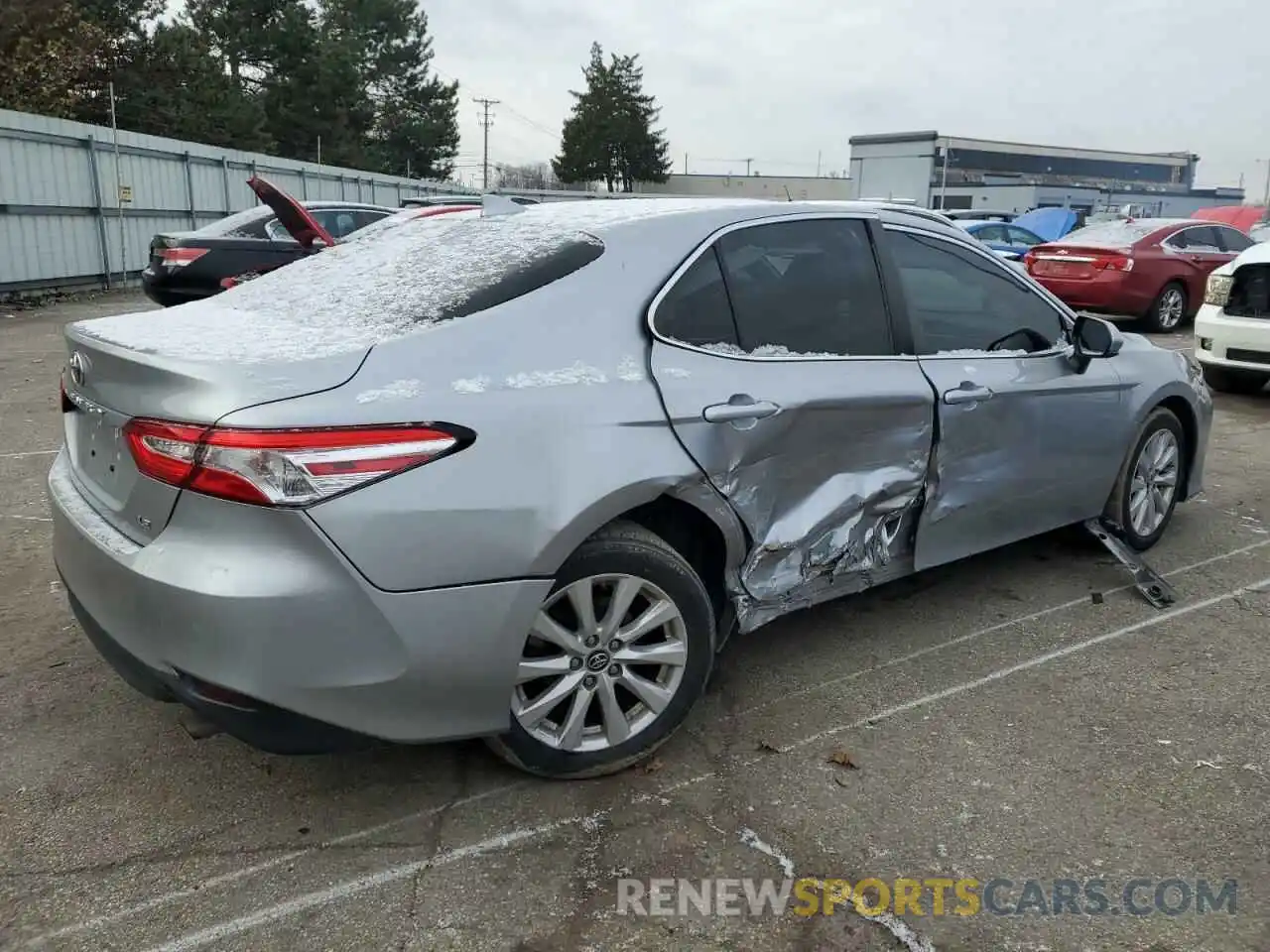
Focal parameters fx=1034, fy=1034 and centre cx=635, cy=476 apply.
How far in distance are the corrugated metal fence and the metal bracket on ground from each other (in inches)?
586

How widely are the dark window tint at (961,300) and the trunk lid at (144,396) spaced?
2.08 m

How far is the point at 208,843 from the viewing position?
261cm

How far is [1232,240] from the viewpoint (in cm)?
1470

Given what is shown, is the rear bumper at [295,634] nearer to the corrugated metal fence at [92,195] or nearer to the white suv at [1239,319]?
the white suv at [1239,319]

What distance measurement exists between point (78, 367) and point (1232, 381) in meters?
9.92

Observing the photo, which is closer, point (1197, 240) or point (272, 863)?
point (272, 863)

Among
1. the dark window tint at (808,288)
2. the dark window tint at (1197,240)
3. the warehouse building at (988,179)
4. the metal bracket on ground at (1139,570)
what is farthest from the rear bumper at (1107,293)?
the warehouse building at (988,179)

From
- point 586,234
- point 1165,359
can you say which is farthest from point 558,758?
point 1165,359

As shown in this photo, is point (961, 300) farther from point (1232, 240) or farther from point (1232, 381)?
point (1232, 240)

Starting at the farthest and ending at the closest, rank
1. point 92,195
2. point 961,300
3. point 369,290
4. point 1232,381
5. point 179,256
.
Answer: point 92,195
point 179,256
point 1232,381
point 961,300
point 369,290

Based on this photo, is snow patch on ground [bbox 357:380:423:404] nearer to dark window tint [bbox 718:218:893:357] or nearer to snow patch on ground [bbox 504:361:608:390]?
snow patch on ground [bbox 504:361:608:390]

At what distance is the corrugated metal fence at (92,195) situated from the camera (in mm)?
14523

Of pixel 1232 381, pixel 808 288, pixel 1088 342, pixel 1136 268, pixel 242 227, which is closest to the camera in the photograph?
pixel 808 288

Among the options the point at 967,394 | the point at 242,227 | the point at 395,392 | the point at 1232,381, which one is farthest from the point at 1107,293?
the point at 395,392
